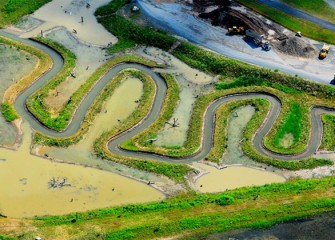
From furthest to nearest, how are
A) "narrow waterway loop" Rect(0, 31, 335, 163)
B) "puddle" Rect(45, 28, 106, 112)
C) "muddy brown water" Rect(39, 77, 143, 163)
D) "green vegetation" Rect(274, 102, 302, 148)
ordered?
"puddle" Rect(45, 28, 106, 112) → "green vegetation" Rect(274, 102, 302, 148) → "narrow waterway loop" Rect(0, 31, 335, 163) → "muddy brown water" Rect(39, 77, 143, 163)

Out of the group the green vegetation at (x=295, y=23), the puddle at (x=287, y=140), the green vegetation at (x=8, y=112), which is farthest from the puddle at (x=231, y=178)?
the green vegetation at (x=295, y=23)

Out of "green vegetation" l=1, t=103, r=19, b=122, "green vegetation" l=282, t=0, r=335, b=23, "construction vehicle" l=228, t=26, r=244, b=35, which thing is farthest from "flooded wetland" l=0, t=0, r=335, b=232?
"green vegetation" l=282, t=0, r=335, b=23

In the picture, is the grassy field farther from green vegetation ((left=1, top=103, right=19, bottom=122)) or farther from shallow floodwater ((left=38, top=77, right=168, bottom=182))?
green vegetation ((left=1, top=103, right=19, bottom=122))

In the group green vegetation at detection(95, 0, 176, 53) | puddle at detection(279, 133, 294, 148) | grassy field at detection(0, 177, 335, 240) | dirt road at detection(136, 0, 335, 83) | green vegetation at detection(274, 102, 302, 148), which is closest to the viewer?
grassy field at detection(0, 177, 335, 240)

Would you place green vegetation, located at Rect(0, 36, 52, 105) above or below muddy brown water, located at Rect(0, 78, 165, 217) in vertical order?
above

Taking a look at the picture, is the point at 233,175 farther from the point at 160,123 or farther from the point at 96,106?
the point at 96,106

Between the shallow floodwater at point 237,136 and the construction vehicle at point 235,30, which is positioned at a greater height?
the construction vehicle at point 235,30

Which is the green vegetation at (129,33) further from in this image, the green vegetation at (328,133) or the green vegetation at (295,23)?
the green vegetation at (328,133)
